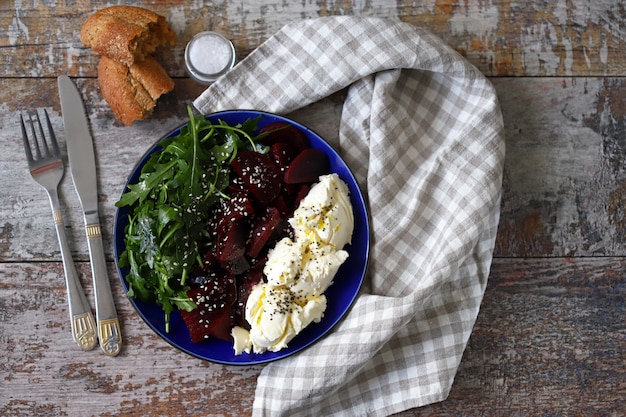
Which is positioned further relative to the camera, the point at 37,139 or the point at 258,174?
the point at 37,139

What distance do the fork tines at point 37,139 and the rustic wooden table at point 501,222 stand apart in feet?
0.15

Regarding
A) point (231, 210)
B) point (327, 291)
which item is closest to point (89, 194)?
point (231, 210)

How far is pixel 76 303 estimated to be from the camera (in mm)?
1835

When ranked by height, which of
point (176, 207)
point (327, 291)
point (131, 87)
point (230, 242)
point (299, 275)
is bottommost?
point (327, 291)

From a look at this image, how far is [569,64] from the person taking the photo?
2000mm

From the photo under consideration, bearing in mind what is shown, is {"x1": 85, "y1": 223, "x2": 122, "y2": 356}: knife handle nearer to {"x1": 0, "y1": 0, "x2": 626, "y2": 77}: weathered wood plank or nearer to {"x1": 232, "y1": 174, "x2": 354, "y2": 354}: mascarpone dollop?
{"x1": 232, "y1": 174, "x2": 354, "y2": 354}: mascarpone dollop

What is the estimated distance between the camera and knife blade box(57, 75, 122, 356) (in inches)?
72.0

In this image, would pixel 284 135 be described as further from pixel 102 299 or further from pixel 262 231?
pixel 102 299

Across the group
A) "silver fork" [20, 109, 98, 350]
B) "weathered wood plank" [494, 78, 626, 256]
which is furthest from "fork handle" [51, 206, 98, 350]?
"weathered wood plank" [494, 78, 626, 256]

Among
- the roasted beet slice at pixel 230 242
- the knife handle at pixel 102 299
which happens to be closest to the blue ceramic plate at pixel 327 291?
the knife handle at pixel 102 299

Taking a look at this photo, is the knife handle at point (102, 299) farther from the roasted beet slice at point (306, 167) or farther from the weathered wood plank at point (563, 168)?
the weathered wood plank at point (563, 168)

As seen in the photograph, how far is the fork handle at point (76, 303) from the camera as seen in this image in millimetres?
1833

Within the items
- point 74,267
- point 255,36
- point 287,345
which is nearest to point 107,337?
point 74,267

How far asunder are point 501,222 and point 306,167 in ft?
2.21
